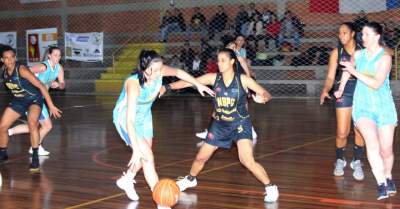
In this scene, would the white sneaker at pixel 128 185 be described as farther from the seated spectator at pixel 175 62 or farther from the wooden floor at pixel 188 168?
the seated spectator at pixel 175 62

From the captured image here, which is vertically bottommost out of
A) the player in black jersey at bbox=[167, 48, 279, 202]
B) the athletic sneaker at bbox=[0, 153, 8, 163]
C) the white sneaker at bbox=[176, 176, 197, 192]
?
the athletic sneaker at bbox=[0, 153, 8, 163]

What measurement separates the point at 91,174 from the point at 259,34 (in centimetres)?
1284

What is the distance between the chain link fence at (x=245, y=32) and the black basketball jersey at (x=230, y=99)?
39.0 ft

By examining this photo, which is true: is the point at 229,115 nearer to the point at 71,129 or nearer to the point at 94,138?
the point at 94,138

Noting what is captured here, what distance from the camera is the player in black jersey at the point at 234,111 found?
19.2 feet

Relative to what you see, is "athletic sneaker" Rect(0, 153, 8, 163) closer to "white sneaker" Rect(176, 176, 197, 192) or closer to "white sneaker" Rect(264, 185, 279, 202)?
"white sneaker" Rect(176, 176, 197, 192)

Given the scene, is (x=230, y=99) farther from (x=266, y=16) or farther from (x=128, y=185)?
(x=266, y=16)

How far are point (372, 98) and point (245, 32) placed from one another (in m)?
14.3

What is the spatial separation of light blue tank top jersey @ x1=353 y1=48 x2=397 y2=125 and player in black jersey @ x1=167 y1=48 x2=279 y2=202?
848mm

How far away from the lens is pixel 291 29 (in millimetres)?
19344

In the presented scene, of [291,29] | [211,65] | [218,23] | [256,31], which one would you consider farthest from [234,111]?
[218,23]

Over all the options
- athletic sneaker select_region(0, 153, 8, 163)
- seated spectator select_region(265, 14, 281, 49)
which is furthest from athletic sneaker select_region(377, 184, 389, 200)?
seated spectator select_region(265, 14, 281, 49)

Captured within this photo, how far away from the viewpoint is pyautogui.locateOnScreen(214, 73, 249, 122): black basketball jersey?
19.2 feet

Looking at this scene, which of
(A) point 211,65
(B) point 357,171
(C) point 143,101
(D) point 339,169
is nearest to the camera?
(C) point 143,101
